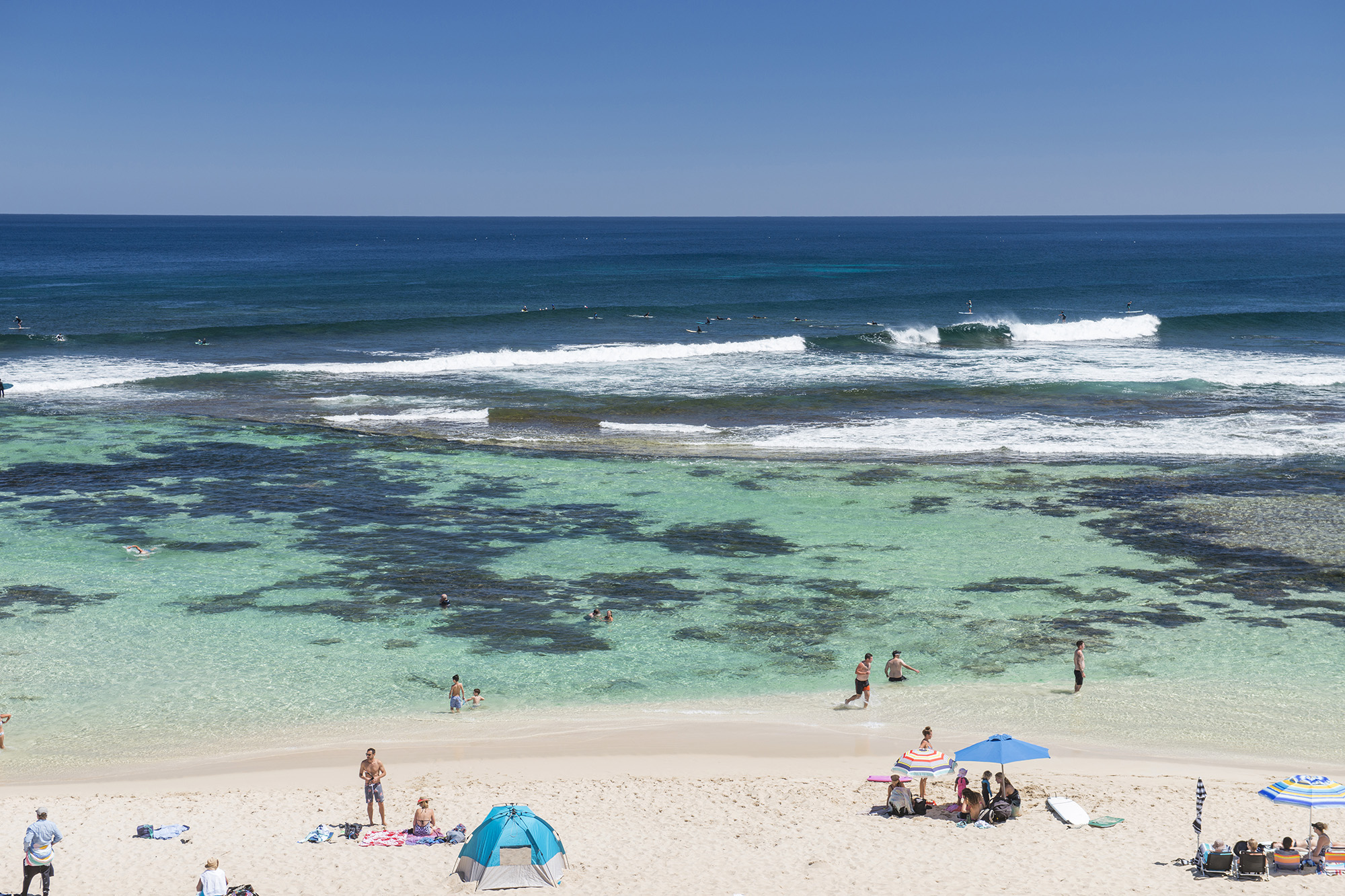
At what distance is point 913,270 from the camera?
130 metres

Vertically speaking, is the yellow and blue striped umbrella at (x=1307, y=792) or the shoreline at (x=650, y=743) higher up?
the yellow and blue striped umbrella at (x=1307, y=792)

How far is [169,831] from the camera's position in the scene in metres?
16.1

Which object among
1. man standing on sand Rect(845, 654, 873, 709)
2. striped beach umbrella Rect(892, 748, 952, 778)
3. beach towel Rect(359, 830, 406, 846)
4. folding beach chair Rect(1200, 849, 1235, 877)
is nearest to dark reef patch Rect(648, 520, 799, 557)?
man standing on sand Rect(845, 654, 873, 709)

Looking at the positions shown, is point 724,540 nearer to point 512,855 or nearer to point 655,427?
point 655,427

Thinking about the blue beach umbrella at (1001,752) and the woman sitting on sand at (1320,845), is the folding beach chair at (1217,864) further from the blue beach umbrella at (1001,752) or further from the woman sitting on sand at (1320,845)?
the blue beach umbrella at (1001,752)

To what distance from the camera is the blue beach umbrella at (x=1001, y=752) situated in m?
16.9

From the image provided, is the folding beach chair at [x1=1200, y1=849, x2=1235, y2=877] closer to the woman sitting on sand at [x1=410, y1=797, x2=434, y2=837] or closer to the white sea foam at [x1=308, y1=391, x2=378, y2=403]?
the woman sitting on sand at [x1=410, y1=797, x2=434, y2=837]

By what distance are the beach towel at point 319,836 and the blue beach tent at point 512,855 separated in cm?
231

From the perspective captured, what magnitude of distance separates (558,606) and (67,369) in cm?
4261

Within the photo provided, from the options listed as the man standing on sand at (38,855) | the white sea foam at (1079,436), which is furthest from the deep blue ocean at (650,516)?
the man standing on sand at (38,855)

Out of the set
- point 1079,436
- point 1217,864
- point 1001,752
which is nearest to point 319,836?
point 1001,752

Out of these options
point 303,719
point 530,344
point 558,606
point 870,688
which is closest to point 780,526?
point 558,606

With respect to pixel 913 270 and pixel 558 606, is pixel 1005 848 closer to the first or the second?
pixel 558 606

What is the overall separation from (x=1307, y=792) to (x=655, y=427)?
3242 cm
